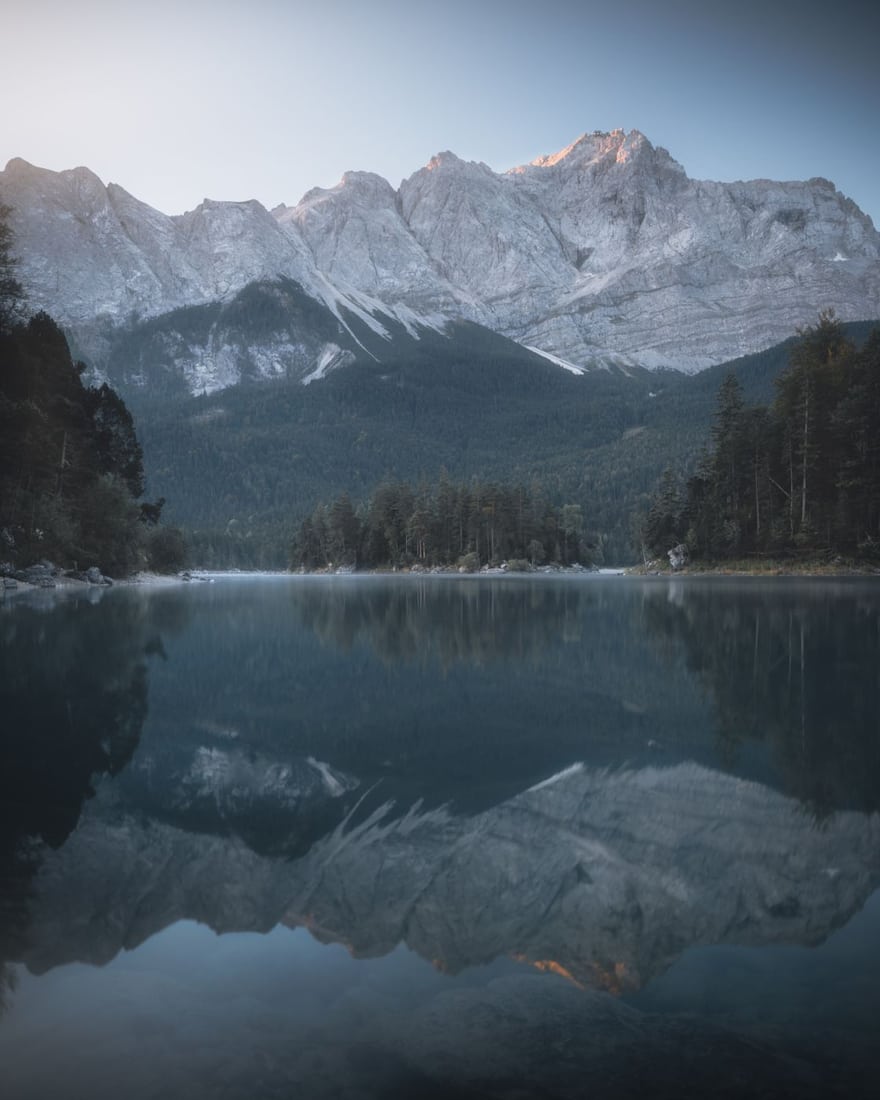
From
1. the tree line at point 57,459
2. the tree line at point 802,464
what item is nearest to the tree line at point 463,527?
the tree line at point 802,464

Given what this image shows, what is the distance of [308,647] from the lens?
19422 mm

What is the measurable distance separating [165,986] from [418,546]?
352 ft

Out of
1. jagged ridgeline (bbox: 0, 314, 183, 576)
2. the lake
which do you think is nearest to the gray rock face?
the lake

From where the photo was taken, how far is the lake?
3523 millimetres

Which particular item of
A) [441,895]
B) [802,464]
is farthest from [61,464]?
[441,895]

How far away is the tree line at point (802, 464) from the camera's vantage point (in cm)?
5481

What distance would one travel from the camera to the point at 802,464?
58969mm

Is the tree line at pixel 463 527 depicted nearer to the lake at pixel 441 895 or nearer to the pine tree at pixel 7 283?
the pine tree at pixel 7 283

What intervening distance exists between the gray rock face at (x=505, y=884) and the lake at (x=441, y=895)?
2cm

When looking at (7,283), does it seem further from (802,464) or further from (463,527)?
(463,527)

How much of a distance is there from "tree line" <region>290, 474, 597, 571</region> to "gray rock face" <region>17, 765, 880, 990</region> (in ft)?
319

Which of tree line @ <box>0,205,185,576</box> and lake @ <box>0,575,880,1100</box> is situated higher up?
tree line @ <box>0,205,185,576</box>

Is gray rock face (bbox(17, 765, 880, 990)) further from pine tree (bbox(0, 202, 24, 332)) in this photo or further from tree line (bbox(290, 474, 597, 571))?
tree line (bbox(290, 474, 597, 571))

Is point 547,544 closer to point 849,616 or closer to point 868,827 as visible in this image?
point 849,616
